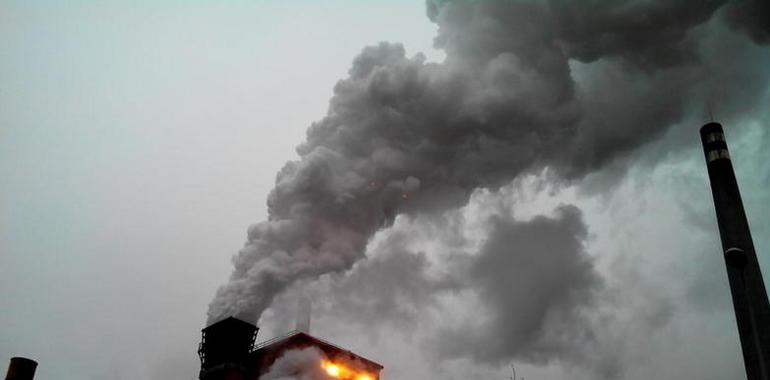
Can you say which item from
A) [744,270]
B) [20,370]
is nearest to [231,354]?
[20,370]

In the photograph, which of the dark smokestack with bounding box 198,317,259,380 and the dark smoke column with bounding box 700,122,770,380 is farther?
the dark smoke column with bounding box 700,122,770,380

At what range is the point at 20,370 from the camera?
78.7 ft

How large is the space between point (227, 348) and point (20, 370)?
7.98 meters

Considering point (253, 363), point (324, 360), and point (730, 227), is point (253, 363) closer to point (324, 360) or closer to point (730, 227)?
point (324, 360)

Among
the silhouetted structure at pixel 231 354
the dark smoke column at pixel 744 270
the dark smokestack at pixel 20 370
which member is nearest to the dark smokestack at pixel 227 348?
the silhouetted structure at pixel 231 354

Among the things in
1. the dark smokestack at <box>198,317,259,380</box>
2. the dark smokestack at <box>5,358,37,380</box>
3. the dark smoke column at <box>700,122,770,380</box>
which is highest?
the dark smoke column at <box>700,122,770,380</box>

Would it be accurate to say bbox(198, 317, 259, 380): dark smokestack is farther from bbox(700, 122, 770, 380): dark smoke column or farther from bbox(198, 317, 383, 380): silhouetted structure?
bbox(700, 122, 770, 380): dark smoke column

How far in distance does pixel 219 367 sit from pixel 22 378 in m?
7.58

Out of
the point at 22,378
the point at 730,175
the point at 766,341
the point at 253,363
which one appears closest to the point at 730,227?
the point at 730,175

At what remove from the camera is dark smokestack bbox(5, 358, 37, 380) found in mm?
23844

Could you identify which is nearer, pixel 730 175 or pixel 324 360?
pixel 324 360

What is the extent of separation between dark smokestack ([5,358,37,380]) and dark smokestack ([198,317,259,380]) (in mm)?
6638

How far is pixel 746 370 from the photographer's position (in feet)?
125

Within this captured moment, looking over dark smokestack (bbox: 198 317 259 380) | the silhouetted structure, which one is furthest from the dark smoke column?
dark smokestack (bbox: 198 317 259 380)
